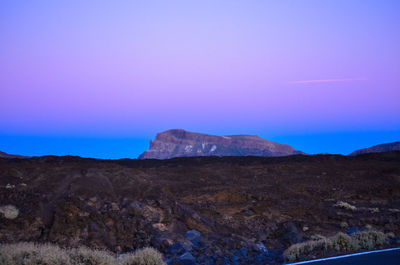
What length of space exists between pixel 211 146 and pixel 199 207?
278ft

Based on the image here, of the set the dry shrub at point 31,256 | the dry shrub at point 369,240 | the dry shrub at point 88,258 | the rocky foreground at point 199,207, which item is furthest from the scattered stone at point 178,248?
the dry shrub at point 369,240


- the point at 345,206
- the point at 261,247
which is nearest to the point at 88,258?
the point at 261,247

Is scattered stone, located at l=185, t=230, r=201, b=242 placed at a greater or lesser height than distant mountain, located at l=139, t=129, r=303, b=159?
lesser

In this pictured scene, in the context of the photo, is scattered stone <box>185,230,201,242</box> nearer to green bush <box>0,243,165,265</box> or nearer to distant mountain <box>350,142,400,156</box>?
green bush <box>0,243,165,265</box>

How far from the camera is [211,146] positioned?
339 feet

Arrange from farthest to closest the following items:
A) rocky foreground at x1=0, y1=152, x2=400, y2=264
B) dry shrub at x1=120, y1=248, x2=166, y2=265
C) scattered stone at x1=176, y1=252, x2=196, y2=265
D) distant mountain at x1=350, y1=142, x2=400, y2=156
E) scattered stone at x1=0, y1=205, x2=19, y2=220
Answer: distant mountain at x1=350, y1=142, x2=400, y2=156 < scattered stone at x1=0, y1=205, x2=19, y2=220 < rocky foreground at x1=0, y1=152, x2=400, y2=264 < scattered stone at x1=176, y1=252, x2=196, y2=265 < dry shrub at x1=120, y1=248, x2=166, y2=265

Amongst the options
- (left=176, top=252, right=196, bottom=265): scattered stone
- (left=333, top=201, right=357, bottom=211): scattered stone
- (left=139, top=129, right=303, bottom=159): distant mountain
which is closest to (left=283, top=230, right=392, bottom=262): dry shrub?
(left=176, top=252, right=196, bottom=265): scattered stone

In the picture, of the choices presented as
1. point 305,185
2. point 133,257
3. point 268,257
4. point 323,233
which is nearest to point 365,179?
point 305,185

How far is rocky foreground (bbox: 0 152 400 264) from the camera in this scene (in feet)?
42.3

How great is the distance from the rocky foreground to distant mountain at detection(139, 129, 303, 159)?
231 feet

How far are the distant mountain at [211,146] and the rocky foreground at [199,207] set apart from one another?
70.3 m

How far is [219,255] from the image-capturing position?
491 inches

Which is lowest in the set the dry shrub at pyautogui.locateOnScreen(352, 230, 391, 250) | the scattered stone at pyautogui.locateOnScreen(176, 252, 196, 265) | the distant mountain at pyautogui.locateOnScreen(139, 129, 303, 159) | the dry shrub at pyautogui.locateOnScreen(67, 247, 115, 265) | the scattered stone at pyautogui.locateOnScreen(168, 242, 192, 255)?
the scattered stone at pyautogui.locateOnScreen(176, 252, 196, 265)

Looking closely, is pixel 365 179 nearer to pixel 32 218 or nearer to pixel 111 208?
pixel 111 208
